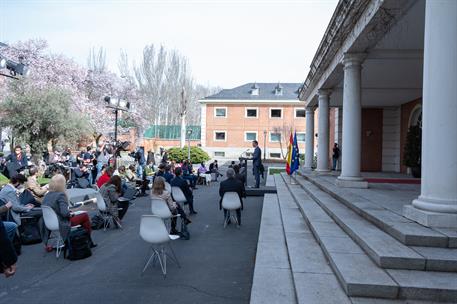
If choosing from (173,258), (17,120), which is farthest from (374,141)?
(17,120)

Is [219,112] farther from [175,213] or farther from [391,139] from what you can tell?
[175,213]

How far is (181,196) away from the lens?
1027 centimetres

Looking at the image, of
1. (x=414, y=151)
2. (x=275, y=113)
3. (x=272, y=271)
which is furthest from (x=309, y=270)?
(x=275, y=113)

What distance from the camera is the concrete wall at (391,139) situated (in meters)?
19.9

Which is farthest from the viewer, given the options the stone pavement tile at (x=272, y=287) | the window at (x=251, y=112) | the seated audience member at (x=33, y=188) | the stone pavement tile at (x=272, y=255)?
the window at (x=251, y=112)

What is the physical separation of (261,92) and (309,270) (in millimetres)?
48041

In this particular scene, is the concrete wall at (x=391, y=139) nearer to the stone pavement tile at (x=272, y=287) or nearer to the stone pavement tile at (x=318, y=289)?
the stone pavement tile at (x=272, y=287)

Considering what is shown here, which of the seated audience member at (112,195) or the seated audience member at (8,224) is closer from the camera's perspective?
the seated audience member at (8,224)

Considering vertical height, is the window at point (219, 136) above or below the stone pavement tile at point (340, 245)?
above

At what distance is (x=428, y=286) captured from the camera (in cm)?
376

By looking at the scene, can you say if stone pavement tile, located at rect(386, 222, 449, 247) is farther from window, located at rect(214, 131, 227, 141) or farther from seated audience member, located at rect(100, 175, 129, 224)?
window, located at rect(214, 131, 227, 141)

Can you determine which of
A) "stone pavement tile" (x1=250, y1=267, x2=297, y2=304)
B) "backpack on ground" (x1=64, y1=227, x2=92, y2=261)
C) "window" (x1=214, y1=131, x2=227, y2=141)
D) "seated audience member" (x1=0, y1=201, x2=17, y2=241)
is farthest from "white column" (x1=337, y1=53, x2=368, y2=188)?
"window" (x1=214, y1=131, x2=227, y2=141)

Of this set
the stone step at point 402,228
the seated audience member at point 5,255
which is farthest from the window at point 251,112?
the seated audience member at point 5,255

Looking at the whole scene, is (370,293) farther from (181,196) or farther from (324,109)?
(324,109)
